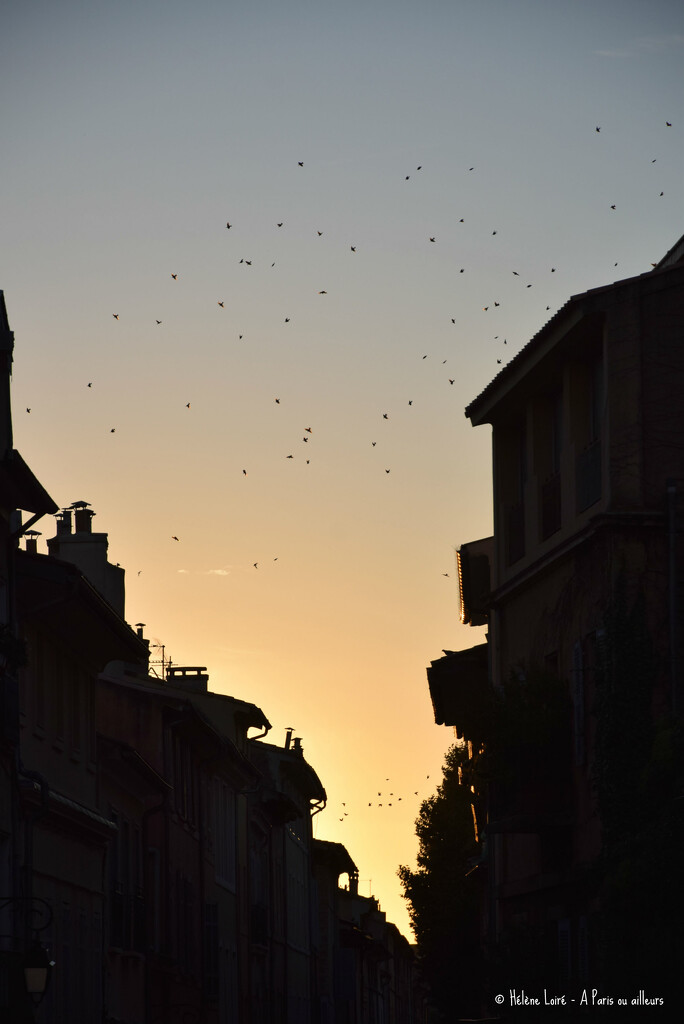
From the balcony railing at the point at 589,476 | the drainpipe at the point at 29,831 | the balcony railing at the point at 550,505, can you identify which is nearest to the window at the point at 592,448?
the balcony railing at the point at 589,476

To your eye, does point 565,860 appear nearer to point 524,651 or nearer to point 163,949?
point 524,651

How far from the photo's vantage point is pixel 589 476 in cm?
2619

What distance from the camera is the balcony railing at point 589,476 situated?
1016 inches

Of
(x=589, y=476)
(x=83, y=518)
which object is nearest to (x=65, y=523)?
(x=83, y=518)

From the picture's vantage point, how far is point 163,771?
114ft

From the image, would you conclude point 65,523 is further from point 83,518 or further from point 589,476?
point 589,476

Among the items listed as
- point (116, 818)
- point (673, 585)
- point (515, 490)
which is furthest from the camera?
point (515, 490)

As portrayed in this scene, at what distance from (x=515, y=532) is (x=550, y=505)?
2.21 meters

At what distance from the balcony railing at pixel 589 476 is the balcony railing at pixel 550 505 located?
1.50 m

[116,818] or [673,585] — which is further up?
[673,585]

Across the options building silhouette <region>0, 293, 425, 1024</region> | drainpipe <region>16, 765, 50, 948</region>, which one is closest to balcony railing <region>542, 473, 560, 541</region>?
building silhouette <region>0, 293, 425, 1024</region>

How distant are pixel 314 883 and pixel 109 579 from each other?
38777mm

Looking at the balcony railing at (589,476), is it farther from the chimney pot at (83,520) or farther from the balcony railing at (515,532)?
the chimney pot at (83,520)

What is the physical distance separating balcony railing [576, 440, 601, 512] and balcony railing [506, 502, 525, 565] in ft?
12.0
